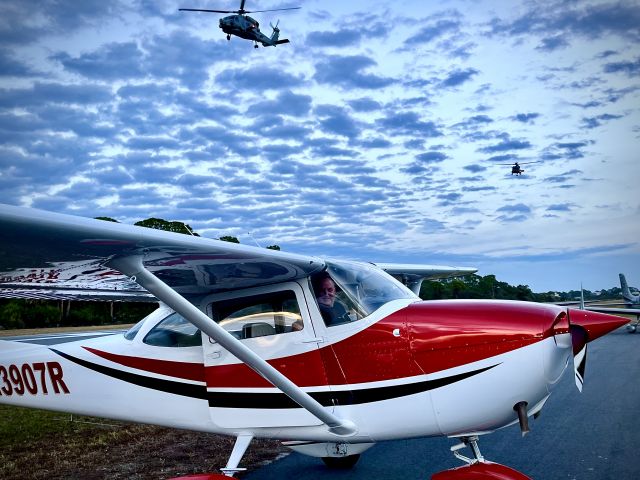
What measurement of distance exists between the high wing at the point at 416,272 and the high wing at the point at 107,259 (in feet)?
9.38

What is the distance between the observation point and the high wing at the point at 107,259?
351cm

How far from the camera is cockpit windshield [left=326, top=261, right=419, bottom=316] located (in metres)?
4.81

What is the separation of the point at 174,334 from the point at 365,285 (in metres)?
1.87

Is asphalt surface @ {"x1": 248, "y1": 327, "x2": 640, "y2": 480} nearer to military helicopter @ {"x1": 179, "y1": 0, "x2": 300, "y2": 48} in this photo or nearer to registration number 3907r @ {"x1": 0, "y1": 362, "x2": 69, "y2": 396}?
registration number 3907r @ {"x1": 0, "y1": 362, "x2": 69, "y2": 396}

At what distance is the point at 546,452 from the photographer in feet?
21.1

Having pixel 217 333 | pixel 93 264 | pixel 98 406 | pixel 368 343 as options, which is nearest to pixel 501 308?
pixel 368 343

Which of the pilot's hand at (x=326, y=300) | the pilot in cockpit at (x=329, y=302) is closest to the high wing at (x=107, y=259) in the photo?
the pilot in cockpit at (x=329, y=302)

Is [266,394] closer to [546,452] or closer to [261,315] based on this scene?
[261,315]

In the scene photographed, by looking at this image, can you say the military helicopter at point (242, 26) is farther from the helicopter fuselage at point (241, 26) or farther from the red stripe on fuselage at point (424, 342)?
the red stripe on fuselage at point (424, 342)

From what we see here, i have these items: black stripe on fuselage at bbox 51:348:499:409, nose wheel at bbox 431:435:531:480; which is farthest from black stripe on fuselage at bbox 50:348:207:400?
nose wheel at bbox 431:435:531:480

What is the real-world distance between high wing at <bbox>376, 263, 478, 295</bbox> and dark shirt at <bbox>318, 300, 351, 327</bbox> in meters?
2.64

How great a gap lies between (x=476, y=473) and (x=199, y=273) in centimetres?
267

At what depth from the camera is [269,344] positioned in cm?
499

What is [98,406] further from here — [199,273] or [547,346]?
[547,346]
